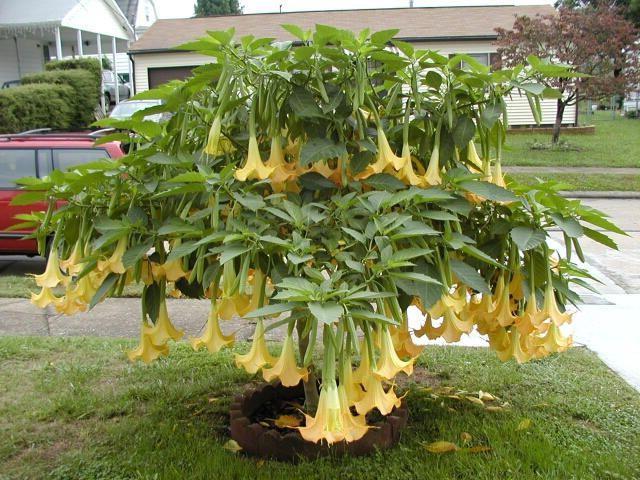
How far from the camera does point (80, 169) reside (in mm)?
2848

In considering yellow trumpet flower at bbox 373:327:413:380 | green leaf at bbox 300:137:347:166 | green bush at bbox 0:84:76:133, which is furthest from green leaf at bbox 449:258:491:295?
green bush at bbox 0:84:76:133

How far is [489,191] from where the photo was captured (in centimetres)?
257

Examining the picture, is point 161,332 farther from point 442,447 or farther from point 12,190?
point 12,190

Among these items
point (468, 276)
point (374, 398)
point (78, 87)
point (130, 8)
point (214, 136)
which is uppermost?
point (130, 8)

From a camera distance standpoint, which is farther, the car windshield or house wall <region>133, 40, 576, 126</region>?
house wall <region>133, 40, 576, 126</region>

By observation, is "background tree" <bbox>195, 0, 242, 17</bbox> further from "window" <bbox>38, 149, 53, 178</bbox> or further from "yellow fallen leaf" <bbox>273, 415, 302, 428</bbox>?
"yellow fallen leaf" <bbox>273, 415, 302, 428</bbox>

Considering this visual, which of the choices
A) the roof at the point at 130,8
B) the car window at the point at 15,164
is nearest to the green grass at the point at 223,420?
the car window at the point at 15,164

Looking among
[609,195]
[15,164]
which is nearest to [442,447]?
[15,164]

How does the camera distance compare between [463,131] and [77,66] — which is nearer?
[463,131]

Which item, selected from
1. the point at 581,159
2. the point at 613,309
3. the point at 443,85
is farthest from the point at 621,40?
the point at 443,85

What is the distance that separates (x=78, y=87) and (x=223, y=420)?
20.2m

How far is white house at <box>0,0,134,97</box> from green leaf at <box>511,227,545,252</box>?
81.0 feet

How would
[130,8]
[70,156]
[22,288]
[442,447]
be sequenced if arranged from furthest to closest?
[130,8] < [70,156] < [22,288] < [442,447]

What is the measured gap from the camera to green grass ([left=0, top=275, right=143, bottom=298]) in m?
7.14
